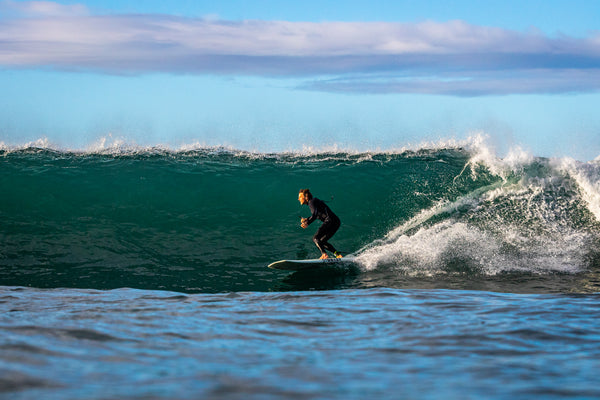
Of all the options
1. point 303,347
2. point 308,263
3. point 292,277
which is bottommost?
point 292,277

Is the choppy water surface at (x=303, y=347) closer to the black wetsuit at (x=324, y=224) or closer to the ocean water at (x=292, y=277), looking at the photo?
the ocean water at (x=292, y=277)

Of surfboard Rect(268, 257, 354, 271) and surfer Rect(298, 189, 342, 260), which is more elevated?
surfer Rect(298, 189, 342, 260)

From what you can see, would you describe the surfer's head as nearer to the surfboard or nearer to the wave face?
the wave face

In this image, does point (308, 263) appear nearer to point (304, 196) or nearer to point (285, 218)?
point (304, 196)

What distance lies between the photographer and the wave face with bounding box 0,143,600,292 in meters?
8.91

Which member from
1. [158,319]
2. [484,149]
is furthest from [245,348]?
[484,149]

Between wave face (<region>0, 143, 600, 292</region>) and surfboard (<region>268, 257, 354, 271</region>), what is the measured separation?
7.6 inches

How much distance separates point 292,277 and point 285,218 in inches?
115

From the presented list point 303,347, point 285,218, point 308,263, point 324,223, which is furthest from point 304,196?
point 303,347

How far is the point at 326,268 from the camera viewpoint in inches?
346

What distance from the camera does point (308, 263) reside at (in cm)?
878

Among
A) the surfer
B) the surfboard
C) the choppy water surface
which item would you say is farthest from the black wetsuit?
the choppy water surface

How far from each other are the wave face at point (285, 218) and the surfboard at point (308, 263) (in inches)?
7.6

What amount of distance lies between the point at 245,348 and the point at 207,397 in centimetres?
108
